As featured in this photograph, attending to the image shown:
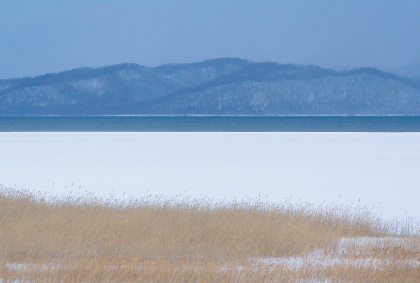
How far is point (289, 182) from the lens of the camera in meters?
19.7

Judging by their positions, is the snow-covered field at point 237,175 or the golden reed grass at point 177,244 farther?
the snow-covered field at point 237,175

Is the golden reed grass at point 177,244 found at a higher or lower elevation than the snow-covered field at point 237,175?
higher

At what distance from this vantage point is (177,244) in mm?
8414

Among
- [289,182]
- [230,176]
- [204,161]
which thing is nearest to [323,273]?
[289,182]

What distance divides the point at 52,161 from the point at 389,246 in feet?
76.0

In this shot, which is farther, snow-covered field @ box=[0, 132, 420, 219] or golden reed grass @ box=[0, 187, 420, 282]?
snow-covered field @ box=[0, 132, 420, 219]

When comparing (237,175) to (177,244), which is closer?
(177,244)

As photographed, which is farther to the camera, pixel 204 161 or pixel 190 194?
pixel 204 161

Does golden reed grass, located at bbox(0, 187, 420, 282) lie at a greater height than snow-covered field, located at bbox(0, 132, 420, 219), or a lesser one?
greater

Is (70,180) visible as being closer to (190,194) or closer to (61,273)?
(190,194)

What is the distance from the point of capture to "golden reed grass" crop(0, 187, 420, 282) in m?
6.79

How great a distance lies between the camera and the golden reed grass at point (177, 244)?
6.79 meters

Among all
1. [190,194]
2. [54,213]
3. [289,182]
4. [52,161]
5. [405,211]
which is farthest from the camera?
[52,161]

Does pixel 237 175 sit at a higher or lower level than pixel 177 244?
lower
